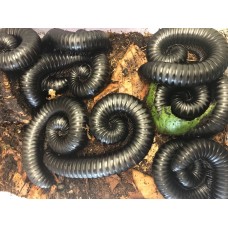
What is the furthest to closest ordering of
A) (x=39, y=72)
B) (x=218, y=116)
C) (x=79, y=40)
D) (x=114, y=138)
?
(x=39, y=72) → (x=79, y=40) → (x=114, y=138) → (x=218, y=116)

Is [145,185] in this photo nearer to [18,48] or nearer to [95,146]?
[95,146]

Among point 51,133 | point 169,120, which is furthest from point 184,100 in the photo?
point 51,133

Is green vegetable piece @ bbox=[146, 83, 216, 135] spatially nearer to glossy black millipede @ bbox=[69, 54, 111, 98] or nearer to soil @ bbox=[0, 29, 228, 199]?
soil @ bbox=[0, 29, 228, 199]

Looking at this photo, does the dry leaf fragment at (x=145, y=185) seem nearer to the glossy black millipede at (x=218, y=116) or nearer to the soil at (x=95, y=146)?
the soil at (x=95, y=146)

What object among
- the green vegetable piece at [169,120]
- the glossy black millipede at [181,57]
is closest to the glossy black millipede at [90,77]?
the glossy black millipede at [181,57]
